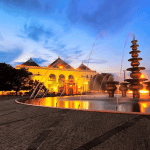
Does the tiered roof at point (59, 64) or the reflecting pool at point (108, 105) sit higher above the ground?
the tiered roof at point (59, 64)

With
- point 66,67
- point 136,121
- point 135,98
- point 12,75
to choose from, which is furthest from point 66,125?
point 66,67

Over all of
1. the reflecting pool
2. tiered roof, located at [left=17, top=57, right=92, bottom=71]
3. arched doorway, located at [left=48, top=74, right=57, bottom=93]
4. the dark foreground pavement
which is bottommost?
the dark foreground pavement

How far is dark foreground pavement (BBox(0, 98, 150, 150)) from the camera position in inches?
183

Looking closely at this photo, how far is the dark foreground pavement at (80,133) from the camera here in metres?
4.66

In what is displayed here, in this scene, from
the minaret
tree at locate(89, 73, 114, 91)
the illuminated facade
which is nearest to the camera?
the minaret

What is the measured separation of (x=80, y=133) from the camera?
538 centimetres

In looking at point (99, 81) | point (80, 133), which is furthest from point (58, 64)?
point (80, 133)

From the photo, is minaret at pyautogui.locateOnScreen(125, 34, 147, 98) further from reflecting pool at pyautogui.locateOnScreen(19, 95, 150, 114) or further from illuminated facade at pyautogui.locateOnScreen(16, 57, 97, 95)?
illuminated facade at pyautogui.locateOnScreen(16, 57, 97, 95)

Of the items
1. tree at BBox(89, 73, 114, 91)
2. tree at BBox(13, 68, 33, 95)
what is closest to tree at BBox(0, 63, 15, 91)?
tree at BBox(13, 68, 33, 95)

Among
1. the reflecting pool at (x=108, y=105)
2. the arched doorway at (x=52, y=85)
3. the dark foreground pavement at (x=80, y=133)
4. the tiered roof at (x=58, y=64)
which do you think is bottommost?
the dark foreground pavement at (x=80, y=133)

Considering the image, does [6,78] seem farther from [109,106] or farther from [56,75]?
[56,75]

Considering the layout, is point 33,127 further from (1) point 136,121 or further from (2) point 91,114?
(1) point 136,121

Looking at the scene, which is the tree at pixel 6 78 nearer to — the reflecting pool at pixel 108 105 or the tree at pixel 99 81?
the reflecting pool at pixel 108 105

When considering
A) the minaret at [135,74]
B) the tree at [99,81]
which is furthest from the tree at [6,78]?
the tree at [99,81]
